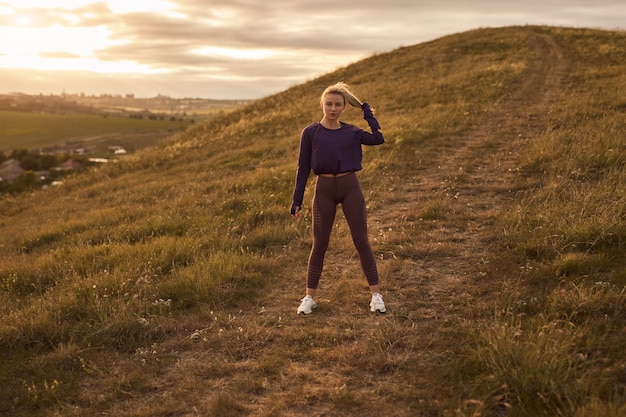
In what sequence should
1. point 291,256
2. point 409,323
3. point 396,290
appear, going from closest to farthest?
1. point 409,323
2. point 396,290
3. point 291,256

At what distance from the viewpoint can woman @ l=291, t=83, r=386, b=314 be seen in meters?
5.62

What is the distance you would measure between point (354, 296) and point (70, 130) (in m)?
118

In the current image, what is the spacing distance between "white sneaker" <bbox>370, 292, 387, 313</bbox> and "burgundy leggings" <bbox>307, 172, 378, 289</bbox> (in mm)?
180

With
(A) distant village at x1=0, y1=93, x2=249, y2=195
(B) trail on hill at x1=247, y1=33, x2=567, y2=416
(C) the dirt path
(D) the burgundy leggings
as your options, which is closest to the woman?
(D) the burgundy leggings

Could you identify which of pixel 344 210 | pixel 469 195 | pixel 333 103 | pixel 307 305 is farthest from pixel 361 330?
pixel 469 195

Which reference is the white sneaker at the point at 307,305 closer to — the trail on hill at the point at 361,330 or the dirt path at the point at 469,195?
the trail on hill at the point at 361,330

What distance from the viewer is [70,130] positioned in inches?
4296

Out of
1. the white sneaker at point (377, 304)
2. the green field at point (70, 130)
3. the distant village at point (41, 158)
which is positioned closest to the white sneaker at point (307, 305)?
the white sneaker at point (377, 304)

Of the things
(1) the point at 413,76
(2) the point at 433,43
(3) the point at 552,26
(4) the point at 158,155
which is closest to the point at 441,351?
(4) the point at 158,155

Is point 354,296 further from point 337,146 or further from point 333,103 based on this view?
point 333,103

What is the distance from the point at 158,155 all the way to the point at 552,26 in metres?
36.8

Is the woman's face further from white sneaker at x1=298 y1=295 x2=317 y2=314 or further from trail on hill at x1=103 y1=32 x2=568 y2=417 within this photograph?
trail on hill at x1=103 y1=32 x2=568 y2=417

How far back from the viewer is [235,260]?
734 cm

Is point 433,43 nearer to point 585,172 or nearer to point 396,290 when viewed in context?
point 585,172
